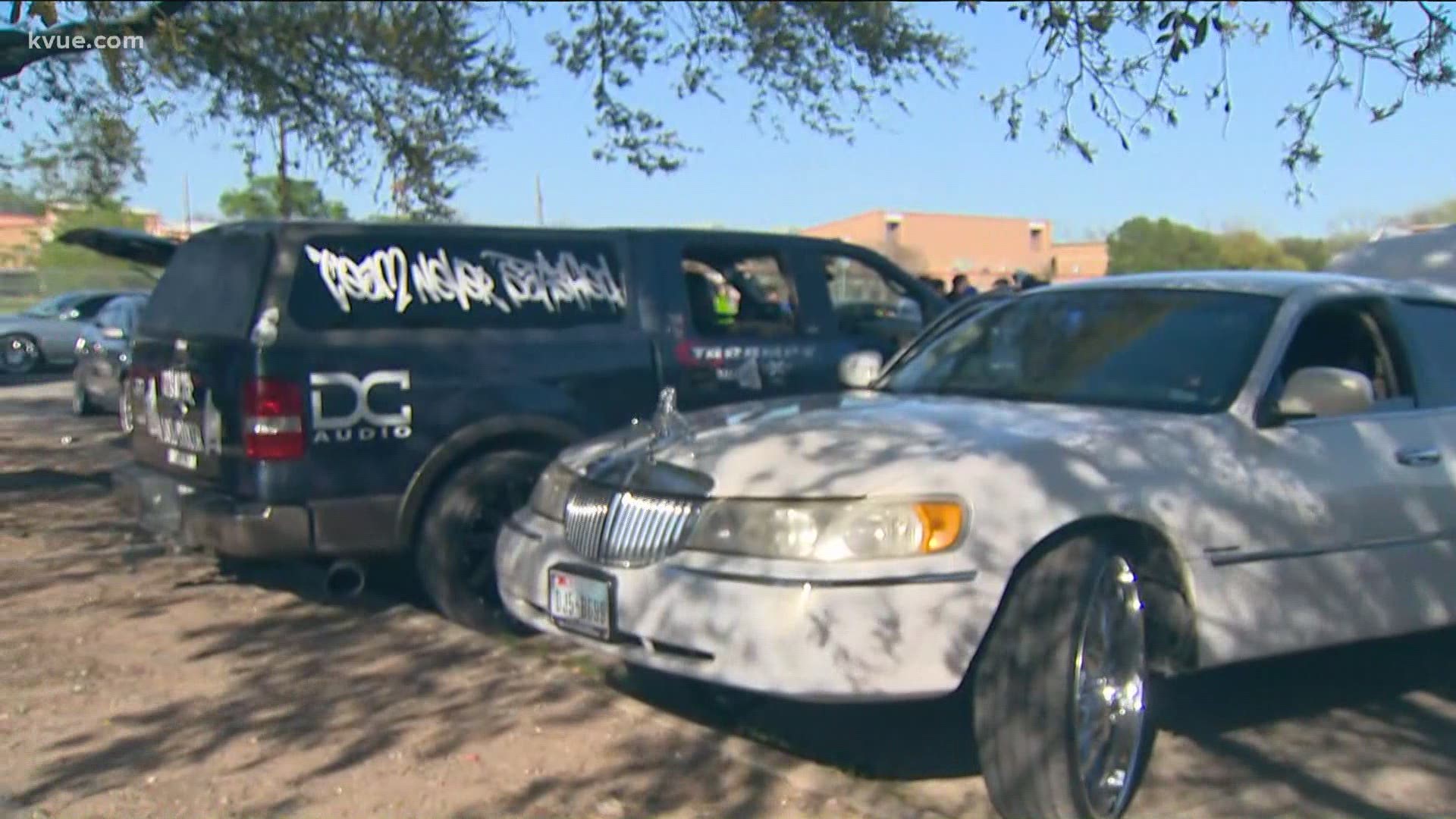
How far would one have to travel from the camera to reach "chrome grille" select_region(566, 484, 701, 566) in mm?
4500

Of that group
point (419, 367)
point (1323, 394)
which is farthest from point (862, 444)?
point (419, 367)

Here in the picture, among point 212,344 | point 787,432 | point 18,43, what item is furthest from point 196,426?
point 18,43

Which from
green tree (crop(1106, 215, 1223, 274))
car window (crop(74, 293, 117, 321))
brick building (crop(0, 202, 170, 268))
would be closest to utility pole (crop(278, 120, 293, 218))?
car window (crop(74, 293, 117, 321))

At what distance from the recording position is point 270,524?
5973 mm

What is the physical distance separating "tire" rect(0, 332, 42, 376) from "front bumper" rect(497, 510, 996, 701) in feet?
77.1

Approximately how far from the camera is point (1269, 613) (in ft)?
15.6

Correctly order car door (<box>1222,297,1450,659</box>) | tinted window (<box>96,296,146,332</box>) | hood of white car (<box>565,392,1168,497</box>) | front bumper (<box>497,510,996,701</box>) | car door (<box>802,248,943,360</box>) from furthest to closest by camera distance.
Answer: tinted window (<box>96,296,146,332</box>)
car door (<box>802,248,943,360</box>)
car door (<box>1222,297,1450,659</box>)
hood of white car (<box>565,392,1168,497</box>)
front bumper (<box>497,510,996,701</box>)

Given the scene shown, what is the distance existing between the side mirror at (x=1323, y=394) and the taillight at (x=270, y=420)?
12.0ft

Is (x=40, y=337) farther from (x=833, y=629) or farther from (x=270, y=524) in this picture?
(x=833, y=629)

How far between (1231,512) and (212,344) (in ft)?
13.1

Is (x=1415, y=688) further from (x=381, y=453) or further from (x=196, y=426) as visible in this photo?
(x=196, y=426)

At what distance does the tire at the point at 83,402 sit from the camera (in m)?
16.0

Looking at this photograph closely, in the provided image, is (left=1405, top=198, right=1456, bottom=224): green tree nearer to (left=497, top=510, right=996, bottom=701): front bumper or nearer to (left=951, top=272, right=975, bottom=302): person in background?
(left=951, top=272, right=975, bottom=302): person in background

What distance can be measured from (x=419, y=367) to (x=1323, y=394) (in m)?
3.53
